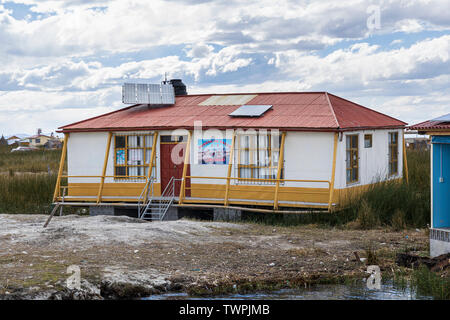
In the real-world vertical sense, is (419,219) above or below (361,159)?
below

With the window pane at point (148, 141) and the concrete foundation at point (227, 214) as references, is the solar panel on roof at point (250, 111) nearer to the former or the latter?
the window pane at point (148, 141)

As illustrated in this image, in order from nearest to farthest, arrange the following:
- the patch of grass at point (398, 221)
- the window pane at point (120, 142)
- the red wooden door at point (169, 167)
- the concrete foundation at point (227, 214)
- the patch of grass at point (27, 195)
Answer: the patch of grass at point (398, 221) < the concrete foundation at point (227, 214) < the red wooden door at point (169, 167) < the window pane at point (120, 142) < the patch of grass at point (27, 195)

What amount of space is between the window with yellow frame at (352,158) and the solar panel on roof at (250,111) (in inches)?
123

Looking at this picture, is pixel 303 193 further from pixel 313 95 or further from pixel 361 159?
pixel 313 95

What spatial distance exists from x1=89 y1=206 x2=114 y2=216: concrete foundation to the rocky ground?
416 centimetres

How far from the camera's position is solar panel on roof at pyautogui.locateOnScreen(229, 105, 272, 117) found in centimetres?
2319

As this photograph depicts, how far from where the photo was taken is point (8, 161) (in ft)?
154

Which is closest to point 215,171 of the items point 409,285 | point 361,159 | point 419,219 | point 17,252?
point 361,159

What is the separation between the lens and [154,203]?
2366 centimetres

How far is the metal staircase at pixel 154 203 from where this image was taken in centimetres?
2278

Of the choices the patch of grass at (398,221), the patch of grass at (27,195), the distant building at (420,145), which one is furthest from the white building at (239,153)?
the distant building at (420,145)

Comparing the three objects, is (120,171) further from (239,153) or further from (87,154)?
(239,153)

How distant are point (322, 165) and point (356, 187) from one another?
1668 millimetres

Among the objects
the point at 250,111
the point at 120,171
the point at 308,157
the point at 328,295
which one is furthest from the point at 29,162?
the point at 328,295
